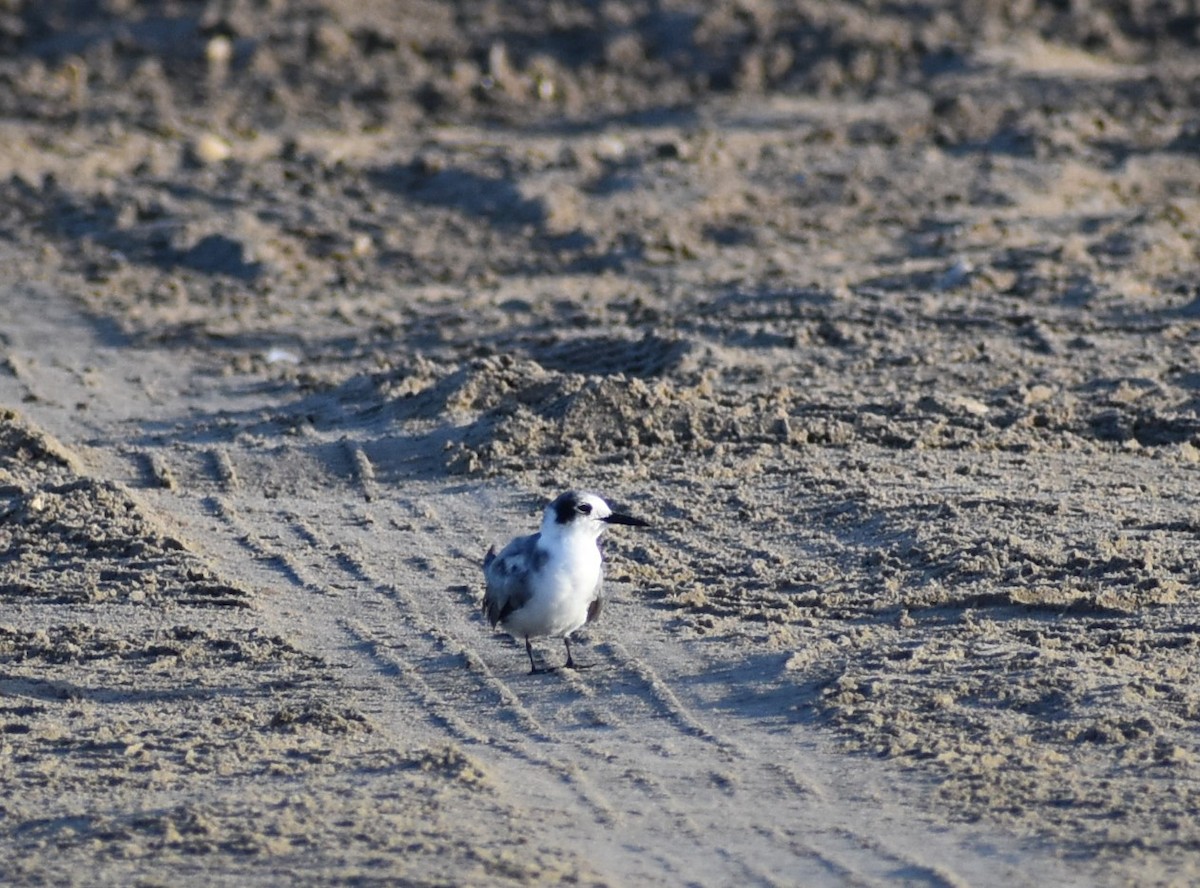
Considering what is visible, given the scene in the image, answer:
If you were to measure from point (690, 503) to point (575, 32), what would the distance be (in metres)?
18.8

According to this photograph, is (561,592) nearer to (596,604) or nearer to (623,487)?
(596,604)

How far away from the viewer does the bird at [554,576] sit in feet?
25.4

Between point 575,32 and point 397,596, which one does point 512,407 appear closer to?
point 397,596

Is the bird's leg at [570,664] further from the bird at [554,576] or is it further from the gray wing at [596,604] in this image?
the gray wing at [596,604]

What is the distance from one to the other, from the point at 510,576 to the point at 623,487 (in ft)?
9.46

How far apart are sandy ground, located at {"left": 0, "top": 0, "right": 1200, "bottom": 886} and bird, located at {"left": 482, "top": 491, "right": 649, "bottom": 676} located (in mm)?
252

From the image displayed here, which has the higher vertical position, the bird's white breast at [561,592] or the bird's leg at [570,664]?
the bird's white breast at [561,592]

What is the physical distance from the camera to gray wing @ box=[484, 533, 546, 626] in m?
7.80

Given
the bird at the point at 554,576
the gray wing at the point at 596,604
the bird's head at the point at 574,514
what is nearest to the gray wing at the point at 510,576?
the bird at the point at 554,576

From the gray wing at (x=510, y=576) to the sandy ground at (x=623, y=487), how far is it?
1.00 feet

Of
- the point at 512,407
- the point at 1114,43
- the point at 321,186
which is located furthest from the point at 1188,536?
the point at 1114,43

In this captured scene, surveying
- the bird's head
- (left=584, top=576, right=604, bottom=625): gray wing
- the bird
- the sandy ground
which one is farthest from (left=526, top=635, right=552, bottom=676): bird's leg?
the bird's head

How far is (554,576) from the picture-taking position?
25.4ft

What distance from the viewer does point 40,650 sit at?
8.27m
